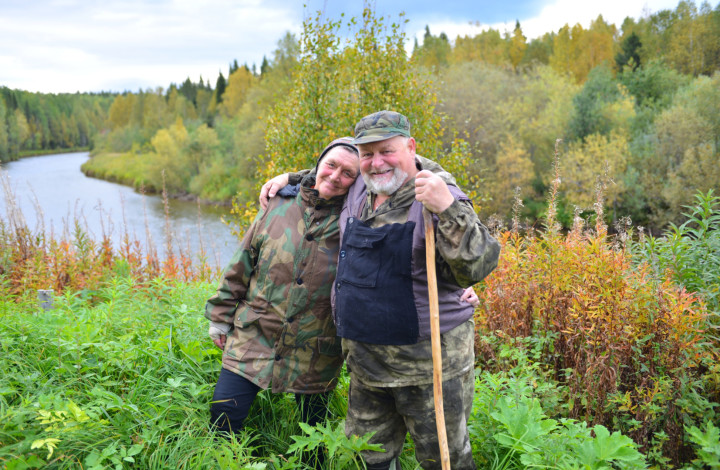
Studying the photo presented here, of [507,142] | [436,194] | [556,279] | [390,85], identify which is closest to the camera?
[436,194]

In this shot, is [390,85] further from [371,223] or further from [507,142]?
[507,142]

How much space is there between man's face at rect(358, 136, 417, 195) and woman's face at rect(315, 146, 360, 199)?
0.31 meters

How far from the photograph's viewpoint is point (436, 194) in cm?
219

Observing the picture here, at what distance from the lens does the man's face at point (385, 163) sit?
2.44 metres

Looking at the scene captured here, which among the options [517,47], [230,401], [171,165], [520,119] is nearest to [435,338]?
[230,401]

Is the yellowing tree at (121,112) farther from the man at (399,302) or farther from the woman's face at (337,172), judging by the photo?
the man at (399,302)

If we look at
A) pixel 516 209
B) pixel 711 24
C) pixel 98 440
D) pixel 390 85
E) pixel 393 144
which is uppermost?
pixel 711 24

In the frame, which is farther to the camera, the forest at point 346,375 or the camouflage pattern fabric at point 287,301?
the camouflage pattern fabric at point 287,301

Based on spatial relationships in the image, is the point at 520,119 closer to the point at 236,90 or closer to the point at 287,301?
the point at 287,301

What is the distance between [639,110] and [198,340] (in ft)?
105

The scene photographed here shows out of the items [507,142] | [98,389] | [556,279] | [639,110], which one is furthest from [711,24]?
[98,389]

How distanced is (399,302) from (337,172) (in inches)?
32.8

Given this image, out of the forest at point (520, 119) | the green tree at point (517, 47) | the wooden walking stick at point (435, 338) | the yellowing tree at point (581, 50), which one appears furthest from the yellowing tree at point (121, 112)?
the wooden walking stick at point (435, 338)

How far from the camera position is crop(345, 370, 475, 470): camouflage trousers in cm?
244
